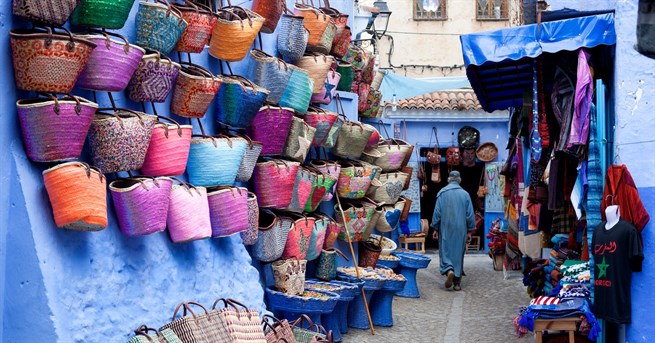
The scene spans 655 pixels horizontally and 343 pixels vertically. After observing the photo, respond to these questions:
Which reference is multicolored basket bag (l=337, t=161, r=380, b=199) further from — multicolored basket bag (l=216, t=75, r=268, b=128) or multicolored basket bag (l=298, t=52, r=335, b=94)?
multicolored basket bag (l=216, t=75, r=268, b=128)

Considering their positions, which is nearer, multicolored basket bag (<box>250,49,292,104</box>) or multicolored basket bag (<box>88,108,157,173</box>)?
multicolored basket bag (<box>88,108,157,173</box>)

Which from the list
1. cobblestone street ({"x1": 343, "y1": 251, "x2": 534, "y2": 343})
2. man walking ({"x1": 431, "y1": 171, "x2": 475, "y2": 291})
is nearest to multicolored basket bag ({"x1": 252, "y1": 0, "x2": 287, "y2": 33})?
cobblestone street ({"x1": 343, "y1": 251, "x2": 534, "y2": 343})

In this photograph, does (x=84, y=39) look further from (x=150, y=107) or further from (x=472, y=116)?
(x=472, y=116)

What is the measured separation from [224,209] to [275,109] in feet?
5.26

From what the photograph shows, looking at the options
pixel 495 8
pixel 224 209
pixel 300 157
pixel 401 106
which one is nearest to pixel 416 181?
pixel 401 106

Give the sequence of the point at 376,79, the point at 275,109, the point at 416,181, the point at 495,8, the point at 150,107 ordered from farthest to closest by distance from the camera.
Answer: the point at 495,8 < the point at 416,181 < the point at 376,79 < the point at 275,109 < the point at 150,107

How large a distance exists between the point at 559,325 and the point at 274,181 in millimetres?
2671

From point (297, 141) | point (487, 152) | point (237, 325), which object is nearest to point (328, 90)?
point (297, 141)

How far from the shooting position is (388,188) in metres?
11.8

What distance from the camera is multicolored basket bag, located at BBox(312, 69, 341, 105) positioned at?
9.67 meters

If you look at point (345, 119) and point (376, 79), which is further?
point (376, 79)

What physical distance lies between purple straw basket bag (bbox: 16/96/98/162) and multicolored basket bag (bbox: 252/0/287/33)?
3.49 metres

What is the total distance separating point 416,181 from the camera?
2077cm

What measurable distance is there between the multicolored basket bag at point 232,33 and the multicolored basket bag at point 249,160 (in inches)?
27.7
